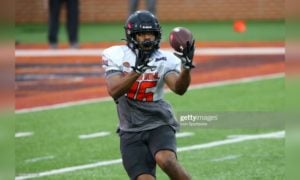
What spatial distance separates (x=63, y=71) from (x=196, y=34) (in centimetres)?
500

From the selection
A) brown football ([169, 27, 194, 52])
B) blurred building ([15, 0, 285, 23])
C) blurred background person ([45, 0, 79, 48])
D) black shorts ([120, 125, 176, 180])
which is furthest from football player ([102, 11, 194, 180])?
blurred building ([15, 0, 285, 23])

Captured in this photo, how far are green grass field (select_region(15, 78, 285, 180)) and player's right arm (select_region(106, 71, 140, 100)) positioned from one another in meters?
2.00

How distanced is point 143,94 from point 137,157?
0.41 m

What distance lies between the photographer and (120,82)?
15.5 feet

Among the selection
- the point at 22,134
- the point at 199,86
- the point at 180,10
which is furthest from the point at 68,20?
the point at 22,134

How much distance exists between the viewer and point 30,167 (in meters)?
7.31

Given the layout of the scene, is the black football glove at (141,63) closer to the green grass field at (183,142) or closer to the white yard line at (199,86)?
the green grass field at (183,142)

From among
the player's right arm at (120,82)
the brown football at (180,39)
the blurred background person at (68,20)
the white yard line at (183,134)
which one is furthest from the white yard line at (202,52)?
the brown football at (180,39)

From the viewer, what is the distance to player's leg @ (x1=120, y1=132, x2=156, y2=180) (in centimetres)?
482

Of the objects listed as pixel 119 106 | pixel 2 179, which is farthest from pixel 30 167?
pixel 2 179

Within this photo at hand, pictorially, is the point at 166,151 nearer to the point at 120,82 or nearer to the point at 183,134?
the point at 120,82

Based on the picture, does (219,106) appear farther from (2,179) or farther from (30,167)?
(2,179)

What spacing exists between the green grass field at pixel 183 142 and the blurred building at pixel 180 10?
8604 mm

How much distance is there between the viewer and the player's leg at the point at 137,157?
4820mm
